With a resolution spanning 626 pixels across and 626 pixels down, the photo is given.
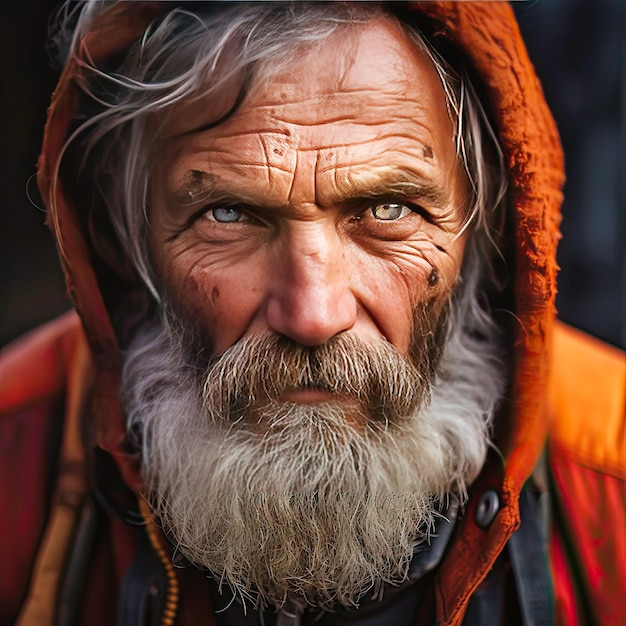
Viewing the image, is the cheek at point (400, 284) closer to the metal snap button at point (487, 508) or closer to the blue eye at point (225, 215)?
the blue eye at point (225, 215)

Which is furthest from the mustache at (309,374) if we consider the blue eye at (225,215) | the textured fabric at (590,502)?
the textured fabric at (590,502)

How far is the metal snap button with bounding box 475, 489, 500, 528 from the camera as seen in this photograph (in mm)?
1250

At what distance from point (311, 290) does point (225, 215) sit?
225 millimetres

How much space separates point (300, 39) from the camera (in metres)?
1.09

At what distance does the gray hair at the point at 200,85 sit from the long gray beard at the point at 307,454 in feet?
0.70

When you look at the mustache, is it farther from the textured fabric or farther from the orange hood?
the textured fabric

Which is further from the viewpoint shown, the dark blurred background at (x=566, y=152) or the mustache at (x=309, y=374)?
the dark blurred background at (x=566, y=152)

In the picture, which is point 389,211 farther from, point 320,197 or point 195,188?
point 195,188

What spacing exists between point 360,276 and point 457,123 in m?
0.33

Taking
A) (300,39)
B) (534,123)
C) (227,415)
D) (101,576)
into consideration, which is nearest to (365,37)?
(300,39)

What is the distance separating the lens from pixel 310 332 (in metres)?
1.07

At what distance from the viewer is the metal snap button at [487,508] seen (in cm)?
125

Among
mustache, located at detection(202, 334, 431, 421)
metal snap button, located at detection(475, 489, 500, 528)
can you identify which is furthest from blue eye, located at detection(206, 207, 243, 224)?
metal snap button, located at detection(475, 489, 500, 528)

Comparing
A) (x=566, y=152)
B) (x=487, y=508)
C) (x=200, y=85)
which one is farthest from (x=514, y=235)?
(x=200, y=85)
